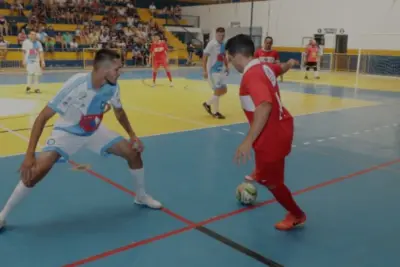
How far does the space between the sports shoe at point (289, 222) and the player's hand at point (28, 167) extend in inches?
89.4

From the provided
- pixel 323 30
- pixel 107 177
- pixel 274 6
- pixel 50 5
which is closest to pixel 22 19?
pixel 50 5

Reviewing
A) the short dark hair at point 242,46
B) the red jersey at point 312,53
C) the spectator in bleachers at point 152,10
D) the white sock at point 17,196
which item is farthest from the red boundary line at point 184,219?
the spectator in bleachers at point 152,10

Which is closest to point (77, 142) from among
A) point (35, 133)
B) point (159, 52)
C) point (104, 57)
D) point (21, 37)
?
point (35, 133)

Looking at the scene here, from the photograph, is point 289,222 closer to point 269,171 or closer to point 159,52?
point 269,171

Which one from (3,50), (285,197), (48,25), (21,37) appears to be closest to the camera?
(285,197)

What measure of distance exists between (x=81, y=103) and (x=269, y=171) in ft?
5.85

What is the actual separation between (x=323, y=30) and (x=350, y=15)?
6.85 feet

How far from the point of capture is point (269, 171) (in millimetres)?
3723

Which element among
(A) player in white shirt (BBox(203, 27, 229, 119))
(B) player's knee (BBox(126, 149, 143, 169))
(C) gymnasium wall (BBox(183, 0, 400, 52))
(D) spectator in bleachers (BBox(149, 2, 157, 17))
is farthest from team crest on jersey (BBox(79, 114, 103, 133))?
(D) spectator in bleachers (BBox(149, 2, 157, 17))

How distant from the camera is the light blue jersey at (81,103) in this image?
3.84 meters

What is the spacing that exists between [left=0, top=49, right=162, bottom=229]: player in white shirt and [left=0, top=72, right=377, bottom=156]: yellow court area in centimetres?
293

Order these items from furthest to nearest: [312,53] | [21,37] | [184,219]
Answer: [21,37], [312,53], [184,219]

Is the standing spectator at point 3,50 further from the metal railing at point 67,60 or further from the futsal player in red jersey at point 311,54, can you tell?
the futsal player in red jersey at point 311,54

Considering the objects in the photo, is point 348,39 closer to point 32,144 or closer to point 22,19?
point 22,19
